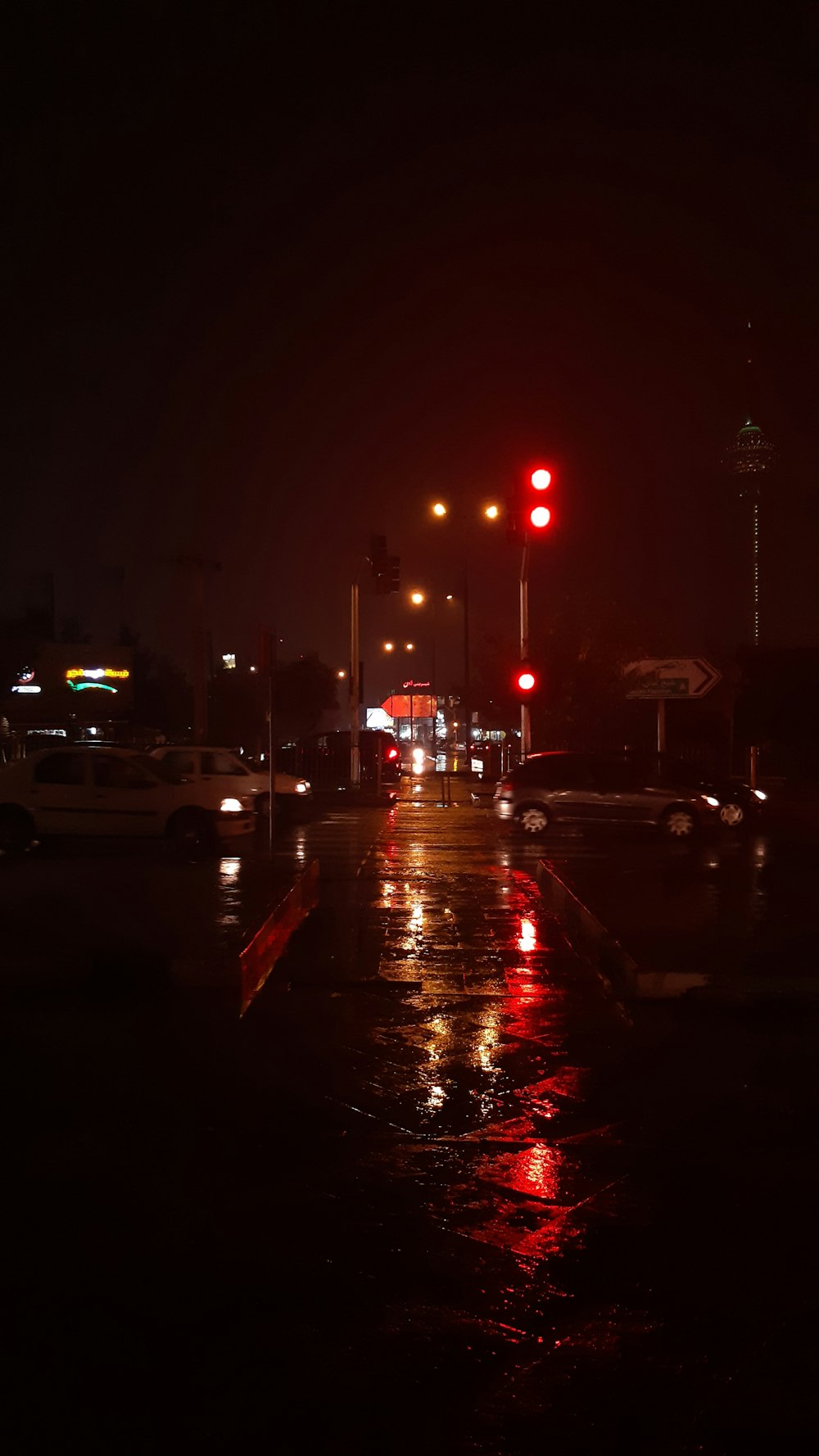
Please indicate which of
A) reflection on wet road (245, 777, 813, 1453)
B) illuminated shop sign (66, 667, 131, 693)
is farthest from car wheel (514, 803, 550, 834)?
illuminated shop sign (66, 667, 131, 693)

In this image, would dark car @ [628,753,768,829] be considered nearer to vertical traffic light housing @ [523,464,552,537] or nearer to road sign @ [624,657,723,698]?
road sign @ [624,657,723,698]

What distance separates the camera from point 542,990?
10.2 metres

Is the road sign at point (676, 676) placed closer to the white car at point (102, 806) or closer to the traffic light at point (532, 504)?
the traffic light at point (532, 504)

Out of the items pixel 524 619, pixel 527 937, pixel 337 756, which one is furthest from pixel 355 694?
pixel 527 937

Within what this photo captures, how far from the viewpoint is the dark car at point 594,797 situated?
79.3 ft

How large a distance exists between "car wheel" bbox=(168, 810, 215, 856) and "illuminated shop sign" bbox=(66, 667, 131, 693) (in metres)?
66.6

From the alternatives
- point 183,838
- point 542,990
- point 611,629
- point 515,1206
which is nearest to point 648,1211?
point 515,1206

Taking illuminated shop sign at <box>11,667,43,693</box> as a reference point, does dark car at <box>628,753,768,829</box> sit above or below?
below

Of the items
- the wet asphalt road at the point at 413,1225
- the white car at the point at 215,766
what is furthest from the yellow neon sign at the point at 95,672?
the wet asphalt road at the point at 413,1225

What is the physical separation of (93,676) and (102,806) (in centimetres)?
6729

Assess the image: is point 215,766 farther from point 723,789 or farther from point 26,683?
point 26,683

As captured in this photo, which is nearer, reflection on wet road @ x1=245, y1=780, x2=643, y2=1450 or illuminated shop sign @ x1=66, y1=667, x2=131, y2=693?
reflection on wet road @ x1=245, y1=780, x2=643, y2=1450

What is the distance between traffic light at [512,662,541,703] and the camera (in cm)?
2709

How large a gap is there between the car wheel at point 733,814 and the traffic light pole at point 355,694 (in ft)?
51.1
